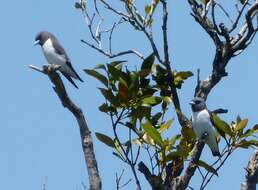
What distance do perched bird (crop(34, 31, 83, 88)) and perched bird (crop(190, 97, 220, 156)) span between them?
2071 millimetres

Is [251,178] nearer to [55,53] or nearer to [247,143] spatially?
[247,143]

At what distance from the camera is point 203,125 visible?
6.69 m

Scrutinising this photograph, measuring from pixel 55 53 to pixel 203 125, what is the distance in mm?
3310

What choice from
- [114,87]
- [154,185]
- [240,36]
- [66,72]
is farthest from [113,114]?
[66,72]

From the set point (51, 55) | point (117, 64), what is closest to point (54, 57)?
point (51, 55)

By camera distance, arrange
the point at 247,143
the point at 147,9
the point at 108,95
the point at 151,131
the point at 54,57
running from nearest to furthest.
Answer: the point at 151,131
the point at 247,143
the point at 108,95
the point at 147,9
the point at 54,57

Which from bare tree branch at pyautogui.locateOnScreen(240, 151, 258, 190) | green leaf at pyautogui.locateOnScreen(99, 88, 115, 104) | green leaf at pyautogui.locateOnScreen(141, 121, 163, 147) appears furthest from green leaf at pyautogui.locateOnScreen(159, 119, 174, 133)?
bare tree branch at pyautogui.locateOnScreen(240, 151, 258, 190)

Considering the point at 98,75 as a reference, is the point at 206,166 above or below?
below

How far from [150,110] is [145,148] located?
0.28 meters

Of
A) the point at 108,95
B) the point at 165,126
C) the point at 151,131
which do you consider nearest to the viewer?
the point at 151,131

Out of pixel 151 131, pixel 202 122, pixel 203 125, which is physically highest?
pixel 202 122

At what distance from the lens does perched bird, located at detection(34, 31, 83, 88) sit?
357 inches

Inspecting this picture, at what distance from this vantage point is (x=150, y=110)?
17.2 ft

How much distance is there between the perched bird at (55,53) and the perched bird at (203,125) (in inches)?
81.6
